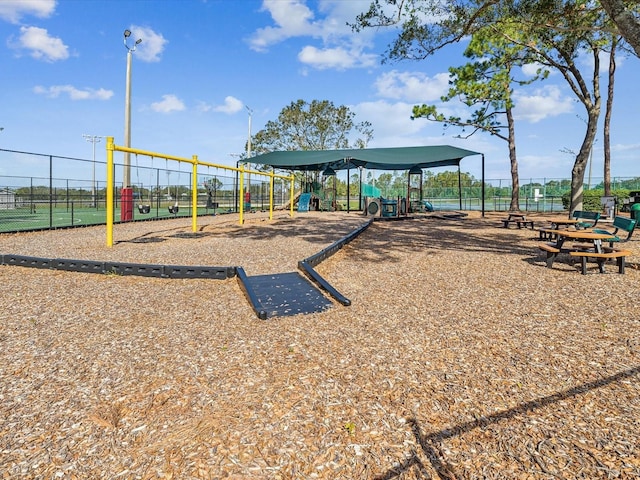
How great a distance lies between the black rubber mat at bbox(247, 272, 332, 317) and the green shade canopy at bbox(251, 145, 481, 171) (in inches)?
616

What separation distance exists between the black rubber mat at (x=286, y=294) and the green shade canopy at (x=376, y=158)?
15647mm

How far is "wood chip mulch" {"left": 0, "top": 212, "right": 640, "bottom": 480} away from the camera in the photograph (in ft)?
6.37

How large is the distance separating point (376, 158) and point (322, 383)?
1967 cm

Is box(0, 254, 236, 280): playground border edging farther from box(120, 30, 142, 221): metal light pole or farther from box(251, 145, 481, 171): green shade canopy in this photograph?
box(251, 145, 481, 171): green shade canopy

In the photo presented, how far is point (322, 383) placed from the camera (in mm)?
2709

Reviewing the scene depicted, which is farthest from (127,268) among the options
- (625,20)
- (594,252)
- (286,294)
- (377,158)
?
(377,158)

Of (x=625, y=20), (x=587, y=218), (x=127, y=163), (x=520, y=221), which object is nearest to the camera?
(x=625, y=20)

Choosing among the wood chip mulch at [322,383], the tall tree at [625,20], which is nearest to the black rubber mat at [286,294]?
the wood chip mulch at [322,383]

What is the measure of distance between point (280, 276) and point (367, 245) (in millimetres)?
4441

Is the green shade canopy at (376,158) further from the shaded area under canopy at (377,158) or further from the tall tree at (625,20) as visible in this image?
the tall tree at (625,20)

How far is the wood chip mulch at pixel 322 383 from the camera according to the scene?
194 centimetres

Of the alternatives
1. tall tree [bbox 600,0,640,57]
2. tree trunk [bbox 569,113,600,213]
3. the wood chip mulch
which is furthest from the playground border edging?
tree trunk [bbox 569,113,600,213]

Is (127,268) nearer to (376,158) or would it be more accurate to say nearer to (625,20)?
(625,20)

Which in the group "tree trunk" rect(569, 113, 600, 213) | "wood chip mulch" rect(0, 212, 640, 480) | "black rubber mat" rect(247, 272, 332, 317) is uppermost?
"tree trunk" rect(569, 113, 600, 213)
